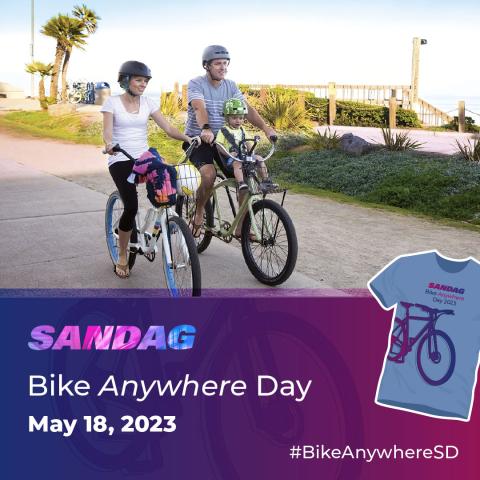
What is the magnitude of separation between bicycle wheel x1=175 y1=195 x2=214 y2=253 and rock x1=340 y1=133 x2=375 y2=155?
664 centimetres

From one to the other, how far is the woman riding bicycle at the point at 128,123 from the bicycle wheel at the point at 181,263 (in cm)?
66

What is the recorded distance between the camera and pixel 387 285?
323 centimetres

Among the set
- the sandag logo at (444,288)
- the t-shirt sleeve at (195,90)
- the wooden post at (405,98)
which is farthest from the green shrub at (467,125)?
the sandag logo at (444,288)

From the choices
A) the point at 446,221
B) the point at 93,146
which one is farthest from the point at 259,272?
the point at 93,146

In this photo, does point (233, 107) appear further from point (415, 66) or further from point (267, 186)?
point (415, 66)

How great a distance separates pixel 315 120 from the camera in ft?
94.8

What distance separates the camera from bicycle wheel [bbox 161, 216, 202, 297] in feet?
13.4

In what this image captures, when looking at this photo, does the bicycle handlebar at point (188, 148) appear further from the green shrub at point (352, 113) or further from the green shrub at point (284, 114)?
the green shrub at point (352, 113)

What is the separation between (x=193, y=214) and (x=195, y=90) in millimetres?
1121

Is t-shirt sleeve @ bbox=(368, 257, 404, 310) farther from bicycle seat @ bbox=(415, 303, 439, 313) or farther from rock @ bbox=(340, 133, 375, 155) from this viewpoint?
rock @ bbox=(340, 133, 375, 155)

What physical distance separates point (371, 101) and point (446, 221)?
2534 cm

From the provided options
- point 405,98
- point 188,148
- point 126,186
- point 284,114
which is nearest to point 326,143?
point 284,114

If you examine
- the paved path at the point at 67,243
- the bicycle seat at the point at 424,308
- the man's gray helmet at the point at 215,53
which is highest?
the man's gray helmet at the point at 215,53

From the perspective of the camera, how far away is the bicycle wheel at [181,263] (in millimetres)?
4094
